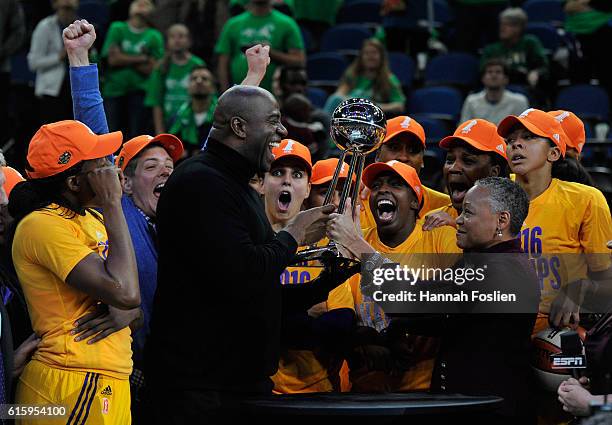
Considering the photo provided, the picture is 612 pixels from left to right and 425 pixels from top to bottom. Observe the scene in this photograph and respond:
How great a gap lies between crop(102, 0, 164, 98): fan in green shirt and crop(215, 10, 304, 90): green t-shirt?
2.82ft

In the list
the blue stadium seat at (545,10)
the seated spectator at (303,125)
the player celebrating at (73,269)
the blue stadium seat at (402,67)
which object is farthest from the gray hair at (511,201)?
the blue stadium seat at (545,10)

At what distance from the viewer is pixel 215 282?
3.84 metres

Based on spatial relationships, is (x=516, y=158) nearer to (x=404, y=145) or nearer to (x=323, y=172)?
(x=404, y=145)

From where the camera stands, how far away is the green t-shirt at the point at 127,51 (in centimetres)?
1070

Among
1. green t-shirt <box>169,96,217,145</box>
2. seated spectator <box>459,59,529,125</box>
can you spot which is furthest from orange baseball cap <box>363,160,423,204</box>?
seated spectator <box>459,59,529,125</box>

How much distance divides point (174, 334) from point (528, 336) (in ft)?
4.87

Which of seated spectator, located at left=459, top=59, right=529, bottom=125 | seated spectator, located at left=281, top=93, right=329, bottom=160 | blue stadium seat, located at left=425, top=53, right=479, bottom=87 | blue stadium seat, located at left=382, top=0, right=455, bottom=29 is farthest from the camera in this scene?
blue stadium seat, located at left=382, top=0, right=455, bottom=29

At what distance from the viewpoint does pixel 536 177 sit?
A: 5.36 meters

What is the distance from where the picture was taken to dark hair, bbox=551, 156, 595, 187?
5637 mm

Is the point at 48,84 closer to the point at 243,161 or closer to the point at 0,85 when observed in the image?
the point at 0,85

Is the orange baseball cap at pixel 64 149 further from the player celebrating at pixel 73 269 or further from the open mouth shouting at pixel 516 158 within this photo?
the open mouth shouting at pixel 516 158

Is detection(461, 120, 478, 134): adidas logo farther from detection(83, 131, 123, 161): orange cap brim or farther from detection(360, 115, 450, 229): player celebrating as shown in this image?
detection(83, 131, 123, 161): orange cap brim

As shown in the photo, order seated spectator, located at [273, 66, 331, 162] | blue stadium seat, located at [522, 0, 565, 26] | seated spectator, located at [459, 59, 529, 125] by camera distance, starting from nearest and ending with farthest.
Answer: seated spectator, located at [273, 66, 331, 162]
seated spectator, located at [459, 59, 529, 125]
blue stadium seat, located at [522, 0, 565, 26]

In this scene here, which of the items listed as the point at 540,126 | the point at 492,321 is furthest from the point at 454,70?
the point at 492,321
